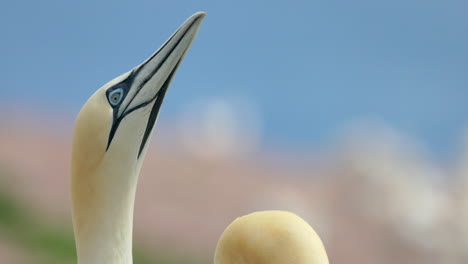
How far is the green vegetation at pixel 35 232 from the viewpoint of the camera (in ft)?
15.3

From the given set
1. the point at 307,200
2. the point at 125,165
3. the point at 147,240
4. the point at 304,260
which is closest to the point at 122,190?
the point at 125,165

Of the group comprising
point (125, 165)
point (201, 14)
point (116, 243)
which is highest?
point (201, 14)

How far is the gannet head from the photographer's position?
5.08ft

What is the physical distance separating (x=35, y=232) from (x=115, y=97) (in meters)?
3.39

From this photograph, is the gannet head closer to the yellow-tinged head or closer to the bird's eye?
the bird's eye

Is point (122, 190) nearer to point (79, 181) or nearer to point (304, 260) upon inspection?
point (79, 181)

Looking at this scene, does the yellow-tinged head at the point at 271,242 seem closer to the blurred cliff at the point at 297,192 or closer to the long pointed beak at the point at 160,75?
the long pointed beak at the point at 160,75

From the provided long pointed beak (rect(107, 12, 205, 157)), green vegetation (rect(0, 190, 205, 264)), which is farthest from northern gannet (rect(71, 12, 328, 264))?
green vegetation (rect(0, 190, 205, 264))

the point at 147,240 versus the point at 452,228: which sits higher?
the point at 452,228

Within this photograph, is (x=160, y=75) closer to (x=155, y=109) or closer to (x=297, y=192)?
(x=155, y=109)

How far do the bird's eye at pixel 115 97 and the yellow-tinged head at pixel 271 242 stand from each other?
1.06 ft

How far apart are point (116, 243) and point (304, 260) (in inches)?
14.2

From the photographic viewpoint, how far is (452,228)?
5.41 m

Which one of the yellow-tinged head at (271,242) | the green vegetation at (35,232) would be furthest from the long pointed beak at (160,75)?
the green vegetation at (35,232)
